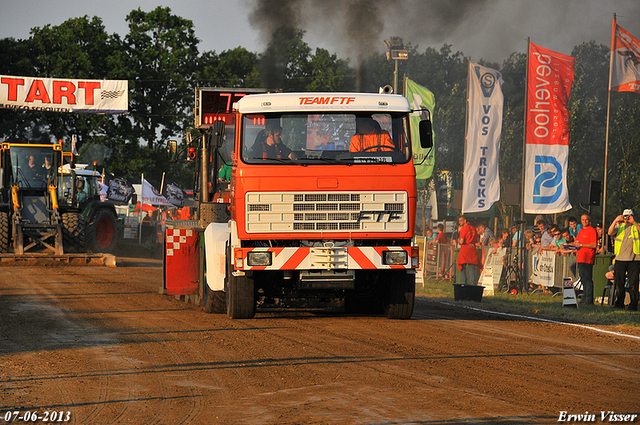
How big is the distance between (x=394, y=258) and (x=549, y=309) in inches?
196

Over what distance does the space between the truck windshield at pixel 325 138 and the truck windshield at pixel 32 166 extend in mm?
14779

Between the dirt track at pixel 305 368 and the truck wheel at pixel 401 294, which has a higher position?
the truck wheel at pixel 401 294

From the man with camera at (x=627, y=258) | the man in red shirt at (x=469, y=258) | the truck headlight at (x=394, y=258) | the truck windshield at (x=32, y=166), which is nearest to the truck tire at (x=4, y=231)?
the truck windshield at (x=32, y=166)

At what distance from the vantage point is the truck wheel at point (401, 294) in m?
10.7

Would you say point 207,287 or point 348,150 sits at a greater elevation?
point 348,150

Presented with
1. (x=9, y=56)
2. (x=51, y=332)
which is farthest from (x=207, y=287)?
(x=9, y=56)

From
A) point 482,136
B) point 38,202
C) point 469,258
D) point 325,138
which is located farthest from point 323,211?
point 38,202

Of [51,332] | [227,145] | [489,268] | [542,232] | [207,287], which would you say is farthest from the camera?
[542,232]

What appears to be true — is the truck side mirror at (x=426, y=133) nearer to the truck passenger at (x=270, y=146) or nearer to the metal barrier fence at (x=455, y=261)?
the truck passenger at (x=270, y=146)

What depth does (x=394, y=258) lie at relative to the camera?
9.97 m

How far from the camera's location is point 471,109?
21.3 meters

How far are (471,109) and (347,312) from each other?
10.8 metres

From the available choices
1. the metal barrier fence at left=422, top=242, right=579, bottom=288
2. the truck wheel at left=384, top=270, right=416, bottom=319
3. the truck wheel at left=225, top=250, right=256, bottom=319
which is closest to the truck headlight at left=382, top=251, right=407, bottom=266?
the truck wheel at left=384, top=270, right=416, bottom=319

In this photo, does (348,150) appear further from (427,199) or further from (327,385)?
(427,199)
